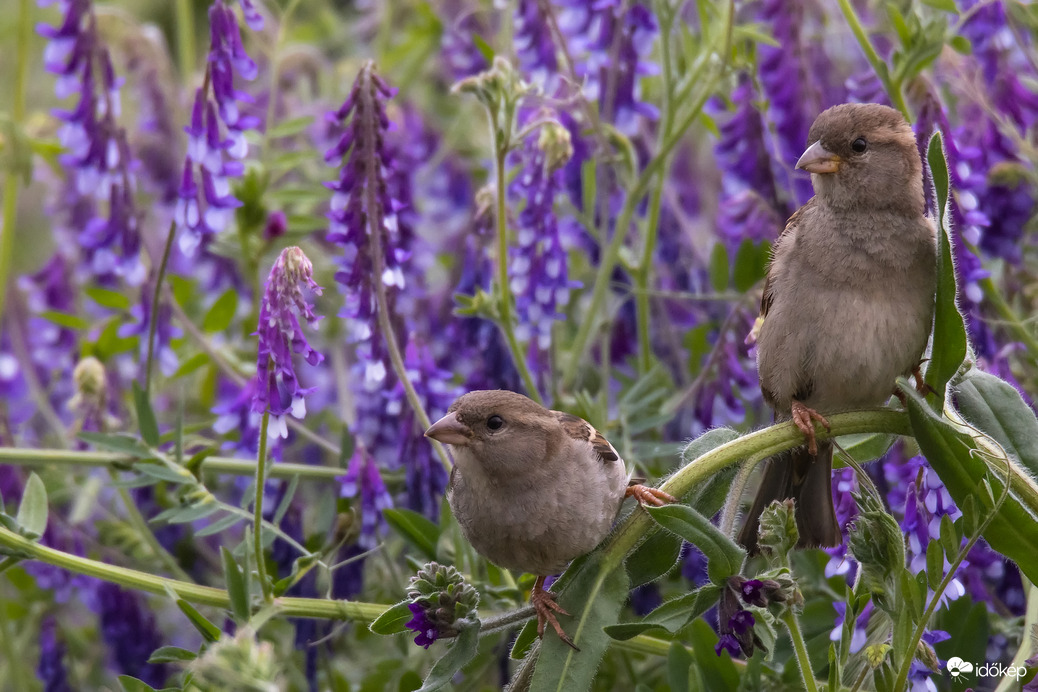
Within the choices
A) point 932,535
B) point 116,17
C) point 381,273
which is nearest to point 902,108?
point 932,535

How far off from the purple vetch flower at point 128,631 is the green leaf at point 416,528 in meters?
0.99

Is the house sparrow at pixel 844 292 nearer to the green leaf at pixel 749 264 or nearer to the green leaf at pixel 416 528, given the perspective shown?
the green leaf at pixel 749 264

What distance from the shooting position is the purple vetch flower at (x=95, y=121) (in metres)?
3.04

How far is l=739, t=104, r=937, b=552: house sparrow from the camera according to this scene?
231cm

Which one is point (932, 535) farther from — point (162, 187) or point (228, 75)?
point (162, 187)

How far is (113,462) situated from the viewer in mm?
2766

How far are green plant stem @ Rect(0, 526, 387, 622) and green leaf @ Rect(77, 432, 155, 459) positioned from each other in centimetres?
33

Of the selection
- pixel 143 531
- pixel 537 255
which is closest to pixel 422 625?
pixel 143 531

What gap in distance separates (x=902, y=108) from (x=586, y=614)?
1420mm

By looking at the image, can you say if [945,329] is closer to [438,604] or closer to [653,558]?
[653,558]

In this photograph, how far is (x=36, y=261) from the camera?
231 inches

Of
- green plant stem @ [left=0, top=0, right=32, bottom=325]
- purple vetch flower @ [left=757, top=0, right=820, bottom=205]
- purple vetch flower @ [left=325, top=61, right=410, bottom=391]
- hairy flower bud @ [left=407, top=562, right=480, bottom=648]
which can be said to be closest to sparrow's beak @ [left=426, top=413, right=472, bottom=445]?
purple vetch flower @ [left=325, top=61, right=410, bottom=391]

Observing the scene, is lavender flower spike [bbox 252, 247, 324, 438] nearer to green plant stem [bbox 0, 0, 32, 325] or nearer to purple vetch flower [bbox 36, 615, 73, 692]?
purple vetch flower [bbox 36, 615, 73, 692]

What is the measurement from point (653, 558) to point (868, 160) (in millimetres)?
967
